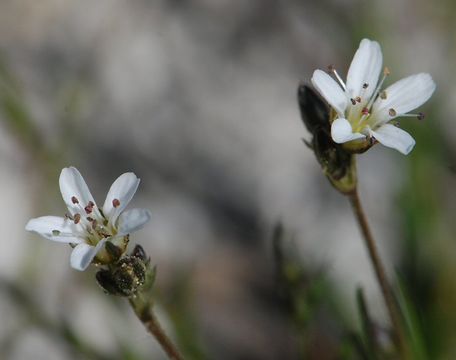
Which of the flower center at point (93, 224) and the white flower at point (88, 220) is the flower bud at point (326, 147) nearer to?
the white flower at point (88, 220)

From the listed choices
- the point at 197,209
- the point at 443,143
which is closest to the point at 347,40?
the point at 443,143

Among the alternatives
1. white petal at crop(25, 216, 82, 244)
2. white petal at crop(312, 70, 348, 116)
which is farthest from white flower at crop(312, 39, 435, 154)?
white petal at crop(25, 216, 82, 244)

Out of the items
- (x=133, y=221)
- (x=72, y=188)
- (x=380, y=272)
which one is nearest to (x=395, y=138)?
(x=380, y=272)

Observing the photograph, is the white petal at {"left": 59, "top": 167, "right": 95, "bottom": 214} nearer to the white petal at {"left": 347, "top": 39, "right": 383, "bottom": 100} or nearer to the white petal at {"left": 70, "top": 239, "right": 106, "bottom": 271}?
the white petal at {"left": 70, "top": 239, "right": 106, "bottom": 271}

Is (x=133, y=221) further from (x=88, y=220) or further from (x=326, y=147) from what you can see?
(x=326, y=147)

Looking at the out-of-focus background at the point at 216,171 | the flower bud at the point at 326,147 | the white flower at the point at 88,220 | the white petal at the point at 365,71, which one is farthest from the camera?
the out-of-focus background at the point at 216,171

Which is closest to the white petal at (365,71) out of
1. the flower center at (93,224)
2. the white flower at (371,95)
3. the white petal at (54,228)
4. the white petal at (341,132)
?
the white flower at (371,95)

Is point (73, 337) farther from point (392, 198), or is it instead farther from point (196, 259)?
point (392, 198)
